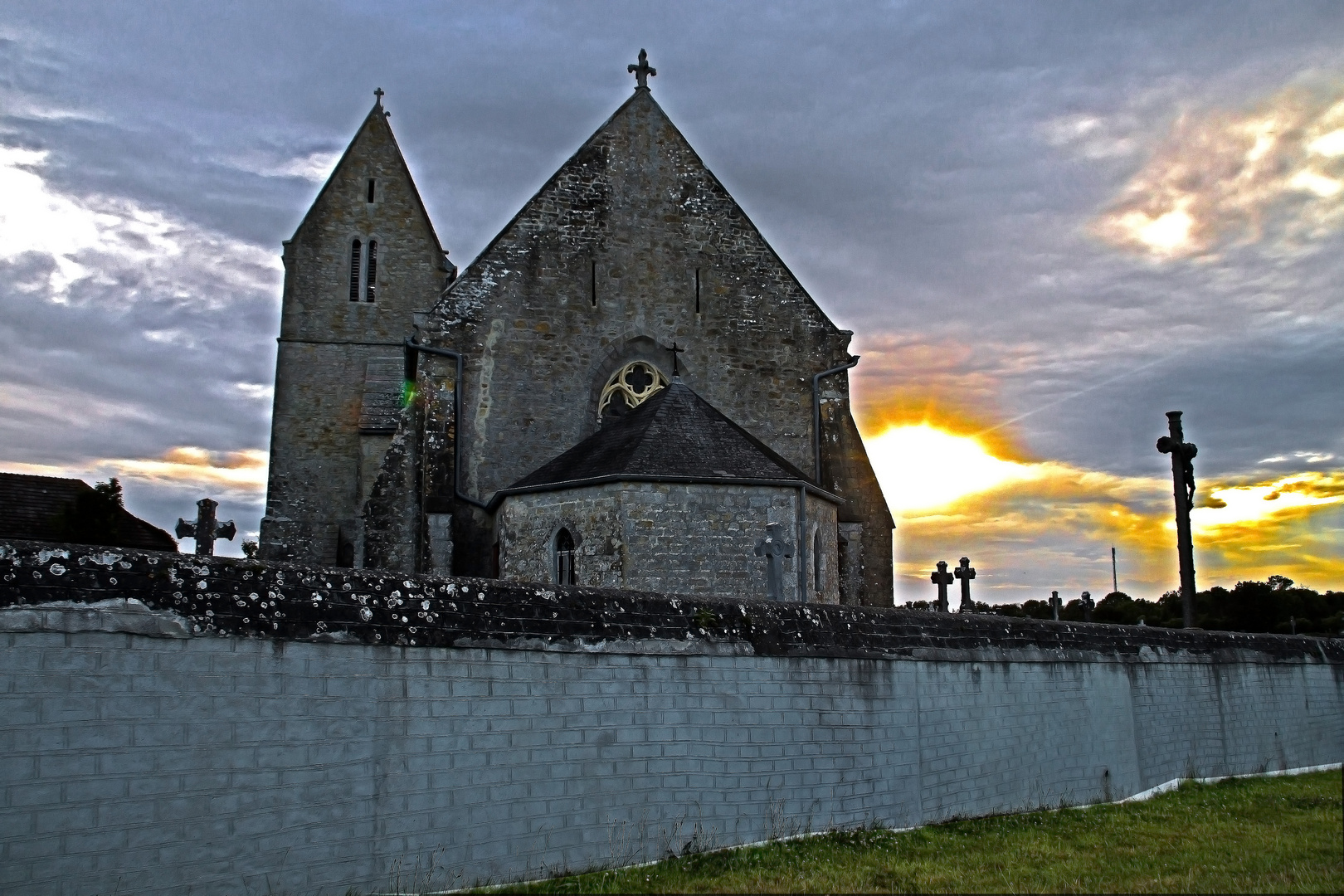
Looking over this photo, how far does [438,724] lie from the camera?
7.87 metres

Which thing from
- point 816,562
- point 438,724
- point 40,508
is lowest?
point 438,724

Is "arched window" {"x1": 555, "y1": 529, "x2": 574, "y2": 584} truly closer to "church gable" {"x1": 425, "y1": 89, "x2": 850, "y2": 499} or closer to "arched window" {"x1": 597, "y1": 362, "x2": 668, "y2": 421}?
"church gable" {"x1": 425, "y1": 89, "x2": 850, "y2": 499}

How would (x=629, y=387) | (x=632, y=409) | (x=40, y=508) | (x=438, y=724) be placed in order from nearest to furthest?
1. (x=438, y=724)
2. (x=632, y=409)
3. (x=629, y=387)
4. (x=40, y=508)

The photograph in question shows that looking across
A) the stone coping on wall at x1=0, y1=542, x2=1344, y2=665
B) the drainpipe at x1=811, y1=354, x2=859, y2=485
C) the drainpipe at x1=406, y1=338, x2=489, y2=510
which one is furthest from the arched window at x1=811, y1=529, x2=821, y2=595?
the stone coping on wall at x1=0, y1=542, x2=1344, y2=665

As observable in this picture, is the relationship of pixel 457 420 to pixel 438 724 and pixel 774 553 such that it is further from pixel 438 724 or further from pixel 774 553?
pixel 438 724

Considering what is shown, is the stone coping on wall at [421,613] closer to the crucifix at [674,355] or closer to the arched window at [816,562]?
the arched window at [816,562]

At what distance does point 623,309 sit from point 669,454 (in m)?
5.50

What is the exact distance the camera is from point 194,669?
22.4 ft

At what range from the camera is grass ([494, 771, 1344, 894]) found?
812 cm

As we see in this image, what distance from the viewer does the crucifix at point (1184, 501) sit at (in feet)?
65.0

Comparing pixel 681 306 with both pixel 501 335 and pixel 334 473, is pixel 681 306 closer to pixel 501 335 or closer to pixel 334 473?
pixel 501 335

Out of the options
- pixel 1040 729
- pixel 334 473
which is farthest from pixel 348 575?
pixel 334 473

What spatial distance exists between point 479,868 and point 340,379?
81.8 ft

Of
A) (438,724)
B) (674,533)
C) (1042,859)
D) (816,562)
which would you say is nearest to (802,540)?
(816,562)
